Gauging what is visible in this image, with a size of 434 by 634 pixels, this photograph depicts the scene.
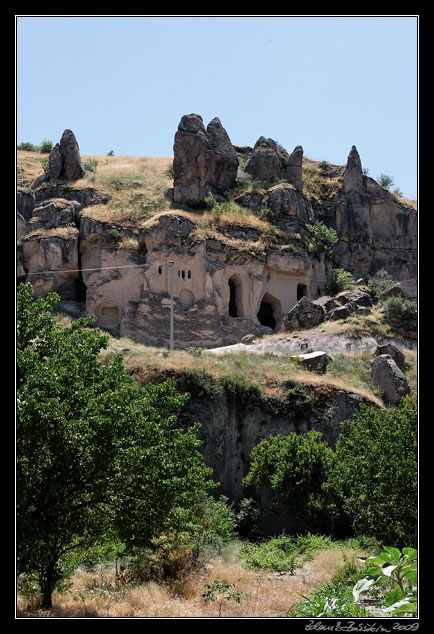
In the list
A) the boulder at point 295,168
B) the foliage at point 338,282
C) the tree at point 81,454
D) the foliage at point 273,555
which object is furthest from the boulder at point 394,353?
the tree at point 81,454

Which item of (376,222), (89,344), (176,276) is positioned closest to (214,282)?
(176,276)

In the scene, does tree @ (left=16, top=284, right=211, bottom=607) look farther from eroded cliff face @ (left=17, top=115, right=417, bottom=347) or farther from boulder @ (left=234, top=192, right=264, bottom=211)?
boulder @ (left=234, top=192, right=264, bottom=211)

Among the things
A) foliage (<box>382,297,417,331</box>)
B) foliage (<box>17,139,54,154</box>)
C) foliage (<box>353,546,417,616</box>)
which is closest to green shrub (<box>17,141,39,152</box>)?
foliage (<box>17,139,54,154</box>)

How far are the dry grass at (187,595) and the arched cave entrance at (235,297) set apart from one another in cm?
2505

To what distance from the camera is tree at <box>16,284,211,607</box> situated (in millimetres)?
10719

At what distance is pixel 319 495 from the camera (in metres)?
22.5

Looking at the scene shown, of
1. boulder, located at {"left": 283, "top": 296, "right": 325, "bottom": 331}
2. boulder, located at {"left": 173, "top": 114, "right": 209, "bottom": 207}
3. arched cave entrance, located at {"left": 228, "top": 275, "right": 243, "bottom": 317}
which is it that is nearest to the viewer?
boulder, located at {"left": 283, "top": 296, "right": 325, "bottom": 331}

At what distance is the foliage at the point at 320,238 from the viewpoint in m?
46.4

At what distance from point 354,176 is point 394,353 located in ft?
80.5

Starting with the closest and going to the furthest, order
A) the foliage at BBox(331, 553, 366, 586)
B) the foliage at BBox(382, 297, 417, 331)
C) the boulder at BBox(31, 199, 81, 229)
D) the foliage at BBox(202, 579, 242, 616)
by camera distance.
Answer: the foliage at BBox(202, 579, 242, 616), the foliage at BBox(331, 553, 366, 586), the foliage at BBox(382, 297, 417, 331), the boulder at BBox(31, 199, 81, 229)

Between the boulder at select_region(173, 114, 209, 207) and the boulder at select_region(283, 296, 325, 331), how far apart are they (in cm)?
1156

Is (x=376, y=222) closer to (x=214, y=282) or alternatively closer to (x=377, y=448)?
(x=214, y=282)

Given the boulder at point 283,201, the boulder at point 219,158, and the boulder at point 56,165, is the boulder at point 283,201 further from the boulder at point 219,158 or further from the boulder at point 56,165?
the boulder at point 56,165

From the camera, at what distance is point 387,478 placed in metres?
16.0
